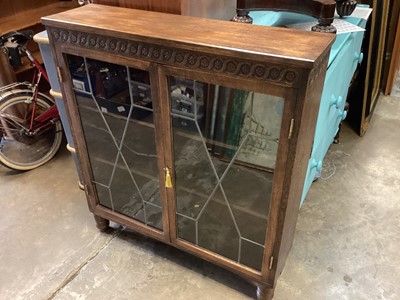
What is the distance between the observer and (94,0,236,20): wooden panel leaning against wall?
1.17m

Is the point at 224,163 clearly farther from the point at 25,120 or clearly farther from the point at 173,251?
the point at 25,120

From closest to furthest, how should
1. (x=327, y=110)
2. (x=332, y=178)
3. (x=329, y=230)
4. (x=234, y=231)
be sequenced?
(x=234, y=231) < (x=327, y=110) < (x=329, y=230) < (x=332, y=178)

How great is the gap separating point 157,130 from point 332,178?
3.91 feet

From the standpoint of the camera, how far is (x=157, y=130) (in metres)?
1.17

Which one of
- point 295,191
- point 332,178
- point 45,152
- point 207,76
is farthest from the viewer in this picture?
point 45,152

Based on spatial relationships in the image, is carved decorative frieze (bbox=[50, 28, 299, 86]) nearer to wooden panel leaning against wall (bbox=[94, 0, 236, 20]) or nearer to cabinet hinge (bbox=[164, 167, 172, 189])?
wooden panel leaning against wall (bbox=[94, 0, 236, 20])

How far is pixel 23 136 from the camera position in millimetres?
2102

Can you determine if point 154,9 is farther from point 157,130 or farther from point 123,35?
point 157,130

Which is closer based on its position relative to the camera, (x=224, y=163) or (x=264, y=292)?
(x=224, y=163)

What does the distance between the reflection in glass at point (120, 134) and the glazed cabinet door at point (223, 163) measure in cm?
10

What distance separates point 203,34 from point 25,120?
1.46 m

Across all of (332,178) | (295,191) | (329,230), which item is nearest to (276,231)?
(295,191)

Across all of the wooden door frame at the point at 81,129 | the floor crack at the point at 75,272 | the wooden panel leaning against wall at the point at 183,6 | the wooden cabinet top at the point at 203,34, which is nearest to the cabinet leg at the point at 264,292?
the wooden door frame at the point at 81,129

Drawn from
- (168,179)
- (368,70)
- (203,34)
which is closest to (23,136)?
(168,179)
